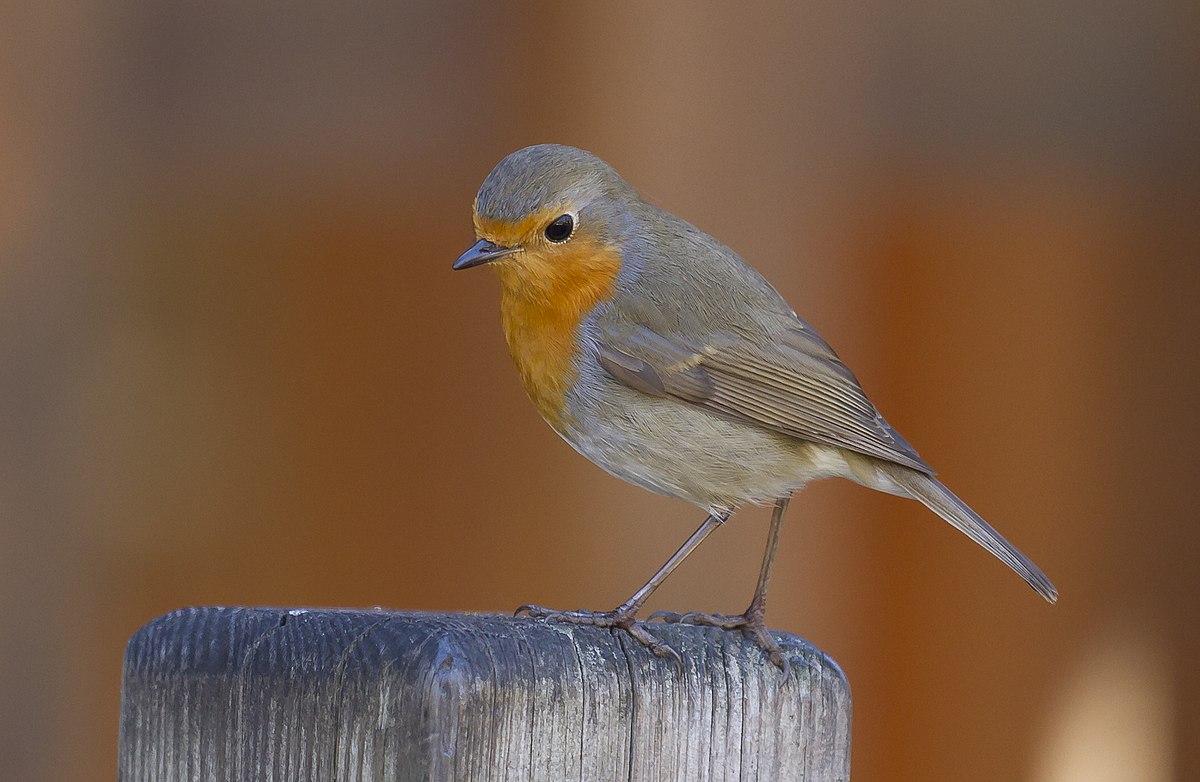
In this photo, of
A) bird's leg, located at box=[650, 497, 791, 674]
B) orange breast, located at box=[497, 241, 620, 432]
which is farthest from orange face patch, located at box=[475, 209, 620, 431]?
bird's leg, located at box=[650, 497, 791, 674]

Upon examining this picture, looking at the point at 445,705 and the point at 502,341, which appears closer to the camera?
the point at 445,705

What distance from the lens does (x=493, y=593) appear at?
4.69 metres

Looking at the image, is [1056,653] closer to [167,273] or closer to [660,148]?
[660,148]

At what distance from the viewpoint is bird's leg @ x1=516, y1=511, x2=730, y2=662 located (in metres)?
1.96

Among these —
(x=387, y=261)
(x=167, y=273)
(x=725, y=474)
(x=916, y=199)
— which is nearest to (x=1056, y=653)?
(x=916, y=199)

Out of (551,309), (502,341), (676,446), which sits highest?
(502,341)

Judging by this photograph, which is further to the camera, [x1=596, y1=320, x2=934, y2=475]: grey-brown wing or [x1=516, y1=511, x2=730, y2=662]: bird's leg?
[x1=596, y1=320, x2=934, y2=475]: grey-brown wing

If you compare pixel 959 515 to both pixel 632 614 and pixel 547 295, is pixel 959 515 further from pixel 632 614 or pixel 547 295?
pixel 632 614

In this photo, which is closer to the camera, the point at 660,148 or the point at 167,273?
the point at 660,148

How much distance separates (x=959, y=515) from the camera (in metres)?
3.32

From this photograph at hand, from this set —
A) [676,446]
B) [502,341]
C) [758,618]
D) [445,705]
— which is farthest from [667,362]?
[445,705]

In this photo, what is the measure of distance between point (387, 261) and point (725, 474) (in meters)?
1.92

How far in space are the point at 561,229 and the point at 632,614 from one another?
1.18 metres

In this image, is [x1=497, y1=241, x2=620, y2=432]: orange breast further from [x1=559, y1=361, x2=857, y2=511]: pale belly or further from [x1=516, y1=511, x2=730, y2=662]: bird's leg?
[x1=516, y1=511, x2=730, y2=662]: bird's leg
